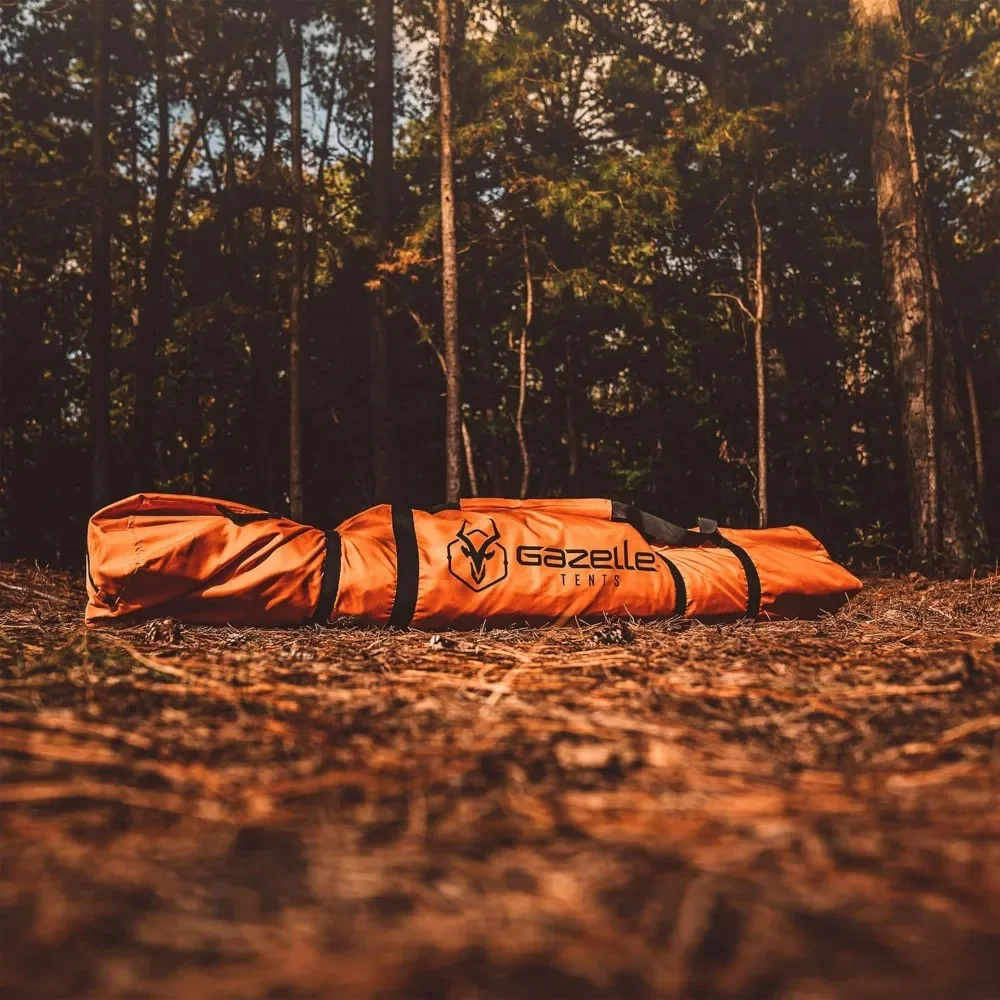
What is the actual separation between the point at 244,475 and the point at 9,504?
374 centimetres

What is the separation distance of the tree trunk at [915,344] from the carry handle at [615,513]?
14.3 feet

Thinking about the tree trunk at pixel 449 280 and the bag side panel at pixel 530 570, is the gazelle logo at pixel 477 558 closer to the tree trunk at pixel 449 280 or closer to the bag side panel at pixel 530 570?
the bag side panel at pixel 530 570

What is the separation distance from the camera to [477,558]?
3.35 meters

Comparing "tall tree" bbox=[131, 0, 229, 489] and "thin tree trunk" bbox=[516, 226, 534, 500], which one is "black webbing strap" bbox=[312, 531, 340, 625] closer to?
"thin tree trunk" bbox=[516, 226, 534, 500]

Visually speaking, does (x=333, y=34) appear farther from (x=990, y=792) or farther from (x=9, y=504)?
(x=990, y=792)

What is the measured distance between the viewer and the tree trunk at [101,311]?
33.7 feet

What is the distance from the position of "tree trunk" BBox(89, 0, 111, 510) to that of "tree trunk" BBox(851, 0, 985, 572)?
921 centimetres

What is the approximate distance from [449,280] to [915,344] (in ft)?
15.5

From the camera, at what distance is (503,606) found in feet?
11.0

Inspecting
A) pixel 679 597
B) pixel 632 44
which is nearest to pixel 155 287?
pixel 632 44

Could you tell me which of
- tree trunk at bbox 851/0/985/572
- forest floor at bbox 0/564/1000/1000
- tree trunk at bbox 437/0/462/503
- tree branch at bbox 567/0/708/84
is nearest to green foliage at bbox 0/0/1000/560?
tree branch at bbox 567/0/708/84

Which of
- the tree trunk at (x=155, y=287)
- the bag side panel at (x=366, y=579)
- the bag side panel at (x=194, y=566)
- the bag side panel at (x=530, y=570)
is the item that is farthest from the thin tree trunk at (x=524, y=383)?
the bag side panel at (x=194, y=566)

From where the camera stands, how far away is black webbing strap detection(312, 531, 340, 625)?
3.19 m

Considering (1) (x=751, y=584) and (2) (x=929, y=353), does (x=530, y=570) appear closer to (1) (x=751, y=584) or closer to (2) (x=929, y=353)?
(1) (x=751, y=584)
